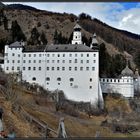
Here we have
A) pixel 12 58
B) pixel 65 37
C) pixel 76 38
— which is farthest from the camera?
pixel 76 38

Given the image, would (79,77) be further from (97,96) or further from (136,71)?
Result: (136,71)

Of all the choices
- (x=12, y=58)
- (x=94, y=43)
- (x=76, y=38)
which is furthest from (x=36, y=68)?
(x=76, y=38)

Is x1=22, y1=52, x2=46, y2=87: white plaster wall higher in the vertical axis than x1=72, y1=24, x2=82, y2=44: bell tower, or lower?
lower

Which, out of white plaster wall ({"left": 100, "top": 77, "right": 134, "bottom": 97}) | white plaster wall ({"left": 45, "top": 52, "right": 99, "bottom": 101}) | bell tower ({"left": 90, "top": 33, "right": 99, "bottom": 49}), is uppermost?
bell tower ({"left": 90, "top": 33, "right": 99, "bottom": 49})

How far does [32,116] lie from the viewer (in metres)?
4.55

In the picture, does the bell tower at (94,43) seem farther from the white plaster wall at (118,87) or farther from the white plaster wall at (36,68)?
the white plaster wall at (36,68)

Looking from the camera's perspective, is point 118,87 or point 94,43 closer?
point 94,43

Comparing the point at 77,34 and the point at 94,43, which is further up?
the point at 77,34

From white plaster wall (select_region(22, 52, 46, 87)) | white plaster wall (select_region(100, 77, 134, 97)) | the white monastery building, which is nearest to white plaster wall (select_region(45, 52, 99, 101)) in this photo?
the white monastery building

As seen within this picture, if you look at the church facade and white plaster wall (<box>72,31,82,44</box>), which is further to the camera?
white plaster wall (<box>72,31,82,44</box>)

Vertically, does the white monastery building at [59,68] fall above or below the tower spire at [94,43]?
below

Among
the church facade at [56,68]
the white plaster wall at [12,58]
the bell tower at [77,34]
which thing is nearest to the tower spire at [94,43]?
the bell tower at [77,34]

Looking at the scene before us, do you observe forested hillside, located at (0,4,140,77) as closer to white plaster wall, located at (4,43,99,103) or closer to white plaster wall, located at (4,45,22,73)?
white plaster wall, located at (4,45,22,73)

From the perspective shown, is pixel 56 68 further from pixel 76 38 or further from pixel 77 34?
pixel 76 38
